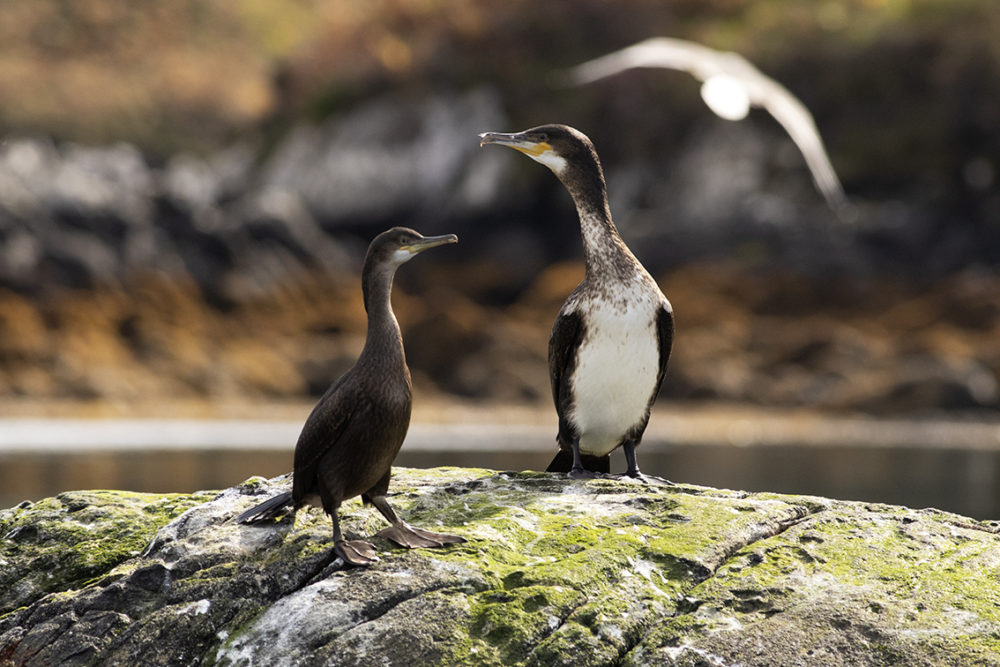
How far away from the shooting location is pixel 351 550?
5543mm

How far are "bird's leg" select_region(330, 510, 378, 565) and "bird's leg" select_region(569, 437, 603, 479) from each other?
5.82 feet

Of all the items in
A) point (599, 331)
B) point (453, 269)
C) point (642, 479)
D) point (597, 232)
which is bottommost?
point (642, 479)

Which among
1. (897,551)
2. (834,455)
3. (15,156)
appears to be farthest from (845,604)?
(15,156)

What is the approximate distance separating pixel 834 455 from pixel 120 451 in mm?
16156

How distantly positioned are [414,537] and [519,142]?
2.51 m

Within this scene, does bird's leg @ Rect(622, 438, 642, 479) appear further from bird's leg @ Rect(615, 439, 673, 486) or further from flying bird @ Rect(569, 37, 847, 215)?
flying bird @ Rect(569, 37, 847, 215)

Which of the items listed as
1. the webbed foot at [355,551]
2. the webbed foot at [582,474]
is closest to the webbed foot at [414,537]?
the webbed foot at [355,551]

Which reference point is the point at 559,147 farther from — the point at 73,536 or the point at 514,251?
the point at 514,251

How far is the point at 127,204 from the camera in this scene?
5206cm

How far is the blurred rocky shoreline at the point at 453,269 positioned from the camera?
40625 millimetres

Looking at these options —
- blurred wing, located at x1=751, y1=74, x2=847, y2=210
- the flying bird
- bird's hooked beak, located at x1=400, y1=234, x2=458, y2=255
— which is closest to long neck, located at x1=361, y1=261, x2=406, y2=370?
bird's hooked beak, located at x1=400, y1=234, x2=458, y2=255

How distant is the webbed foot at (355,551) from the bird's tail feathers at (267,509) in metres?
0.44

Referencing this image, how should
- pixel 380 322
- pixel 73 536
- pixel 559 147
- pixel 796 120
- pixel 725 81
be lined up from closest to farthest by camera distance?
pixel 380 322
pixel 73 536
pixel 559 147
pixel 796 120
pixel 725 81

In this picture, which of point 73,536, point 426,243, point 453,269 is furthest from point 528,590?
point 453,269
